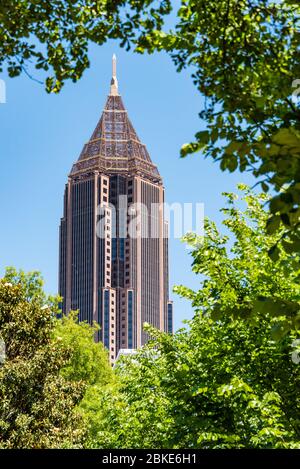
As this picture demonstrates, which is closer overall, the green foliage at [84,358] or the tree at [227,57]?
the tree at [227,57]

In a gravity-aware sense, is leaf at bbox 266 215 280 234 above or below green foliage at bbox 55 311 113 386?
above

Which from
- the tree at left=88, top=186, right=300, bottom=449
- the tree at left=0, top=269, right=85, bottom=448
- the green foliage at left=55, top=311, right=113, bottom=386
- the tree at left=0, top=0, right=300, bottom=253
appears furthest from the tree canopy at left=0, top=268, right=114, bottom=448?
the green foliage at left=55, top=311, right=113, bottom=386

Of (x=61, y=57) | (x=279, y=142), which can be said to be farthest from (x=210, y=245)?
(x=279, y=142)

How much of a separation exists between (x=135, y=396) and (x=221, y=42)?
1232 cm

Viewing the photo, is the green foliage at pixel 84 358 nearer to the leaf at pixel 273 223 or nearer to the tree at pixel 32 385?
the tree at pixel 32 385

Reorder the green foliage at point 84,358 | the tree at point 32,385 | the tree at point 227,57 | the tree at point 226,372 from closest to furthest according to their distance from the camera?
the tree at point 227,57 → the tree at point 226,372 → the tree at point 32,385 → the green foliage at point 84,358

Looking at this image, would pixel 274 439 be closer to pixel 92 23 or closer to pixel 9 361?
pixel 92 23

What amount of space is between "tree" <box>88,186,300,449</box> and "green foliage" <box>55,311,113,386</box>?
26.8 meters

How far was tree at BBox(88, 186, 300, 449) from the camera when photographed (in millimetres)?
12488

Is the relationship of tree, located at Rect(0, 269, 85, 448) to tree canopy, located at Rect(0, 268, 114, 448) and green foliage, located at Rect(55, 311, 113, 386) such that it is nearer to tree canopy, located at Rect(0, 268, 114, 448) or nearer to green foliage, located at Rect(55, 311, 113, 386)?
tree canopy, located at Rect(0, 268, 114, 448)

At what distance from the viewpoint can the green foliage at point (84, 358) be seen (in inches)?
1720

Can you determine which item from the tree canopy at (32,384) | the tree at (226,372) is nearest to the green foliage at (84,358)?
the tree canopy at (32,384)

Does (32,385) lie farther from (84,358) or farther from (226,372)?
(84,358)

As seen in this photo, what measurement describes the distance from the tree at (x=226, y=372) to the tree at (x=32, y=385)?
438 centimetres
